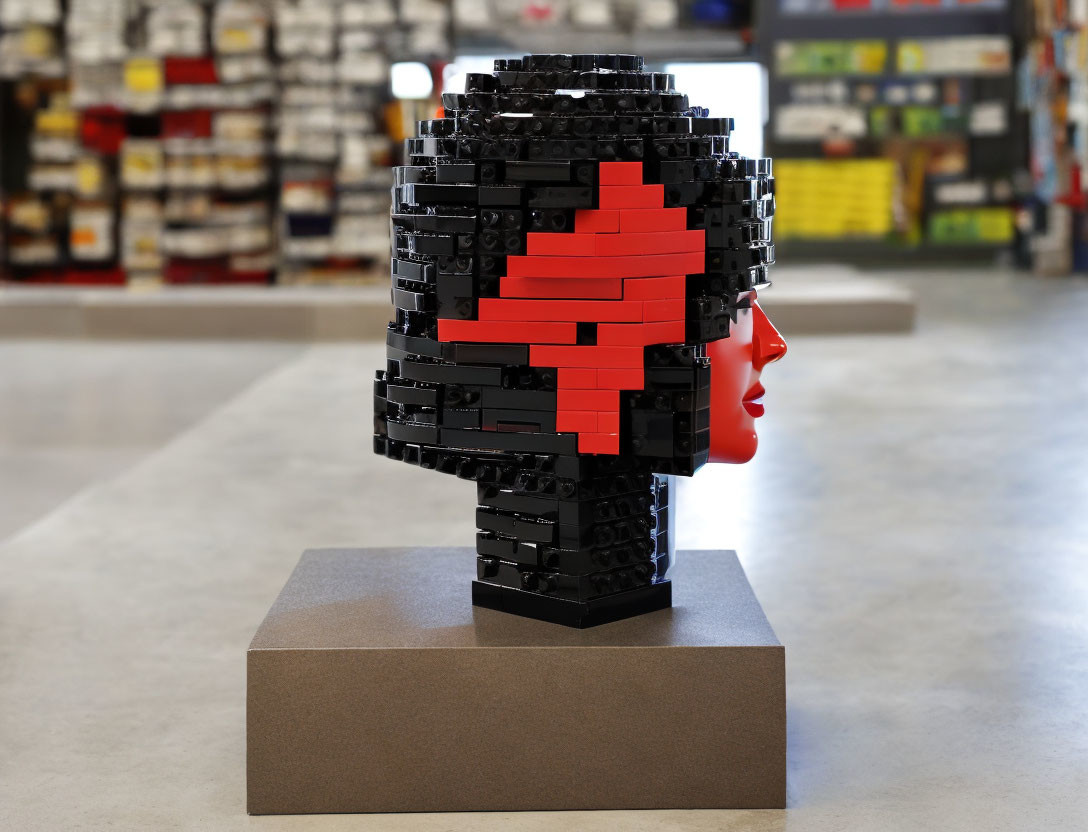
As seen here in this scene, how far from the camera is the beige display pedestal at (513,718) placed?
2.28m

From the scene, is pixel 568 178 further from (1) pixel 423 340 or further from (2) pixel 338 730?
(2) pixel 338 730

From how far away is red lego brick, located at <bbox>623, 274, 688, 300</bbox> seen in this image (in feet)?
7.47

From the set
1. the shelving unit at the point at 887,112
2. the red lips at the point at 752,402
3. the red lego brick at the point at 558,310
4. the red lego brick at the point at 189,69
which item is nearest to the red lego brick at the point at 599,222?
the red lego brick at the point at 558,310

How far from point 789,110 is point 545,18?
2063 millimetres

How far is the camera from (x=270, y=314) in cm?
852

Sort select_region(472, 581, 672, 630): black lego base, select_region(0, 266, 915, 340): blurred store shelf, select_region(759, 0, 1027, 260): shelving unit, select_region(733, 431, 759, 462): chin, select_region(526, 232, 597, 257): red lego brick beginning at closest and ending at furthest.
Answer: select_region(526, 232, 597, 257): red lego brick < select_region(472, 581, 672, 630): black lego base < select_region(733, 431, 759, 462): chin < select_region(0, 266, 915, 340): blurred store shelf < select_region(759, 0, 1027, 260): shelving unit

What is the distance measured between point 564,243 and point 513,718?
0.74m

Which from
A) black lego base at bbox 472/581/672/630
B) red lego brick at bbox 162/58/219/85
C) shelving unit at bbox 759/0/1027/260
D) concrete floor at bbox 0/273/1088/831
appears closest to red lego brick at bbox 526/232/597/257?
black lego base at bbox 472/581/672/630

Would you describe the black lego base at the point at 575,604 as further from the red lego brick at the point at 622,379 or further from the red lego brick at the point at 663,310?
the red lego brick at the point at 663,310

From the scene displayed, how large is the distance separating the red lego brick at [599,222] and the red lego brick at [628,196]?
0.04ft

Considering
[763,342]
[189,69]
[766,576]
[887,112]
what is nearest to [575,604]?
[763,342]

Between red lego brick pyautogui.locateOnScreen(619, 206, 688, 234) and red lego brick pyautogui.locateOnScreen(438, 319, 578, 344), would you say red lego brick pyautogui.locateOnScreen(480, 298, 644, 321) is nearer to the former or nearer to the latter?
red lego brick pyautogui.locateOnScreen(438, 319, 578, 344)

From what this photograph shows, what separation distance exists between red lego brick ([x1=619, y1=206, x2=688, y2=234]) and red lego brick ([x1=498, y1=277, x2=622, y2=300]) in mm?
85

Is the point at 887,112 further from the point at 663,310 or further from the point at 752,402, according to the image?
the point at 663,310
